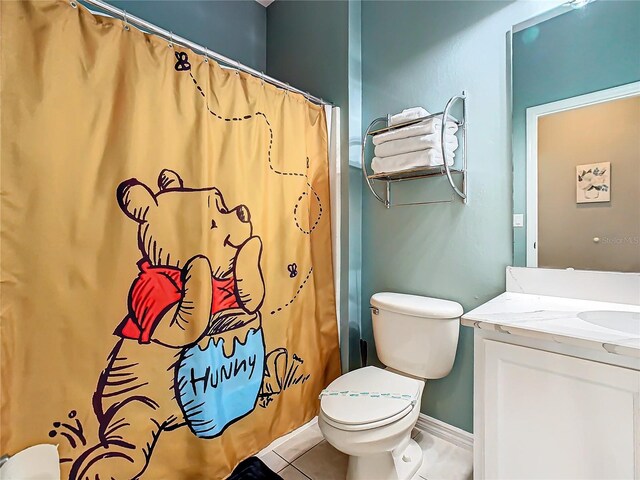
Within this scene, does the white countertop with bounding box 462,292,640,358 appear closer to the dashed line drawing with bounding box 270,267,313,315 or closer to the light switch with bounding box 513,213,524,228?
→ the light switch with bounding box 513,213,524,228

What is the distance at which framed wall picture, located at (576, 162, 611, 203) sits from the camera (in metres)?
1.21

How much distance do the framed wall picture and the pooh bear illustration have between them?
1.38m

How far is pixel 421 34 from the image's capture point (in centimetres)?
170

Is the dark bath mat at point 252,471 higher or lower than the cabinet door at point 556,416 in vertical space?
lower

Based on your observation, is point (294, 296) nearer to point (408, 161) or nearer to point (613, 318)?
point (408, 161)

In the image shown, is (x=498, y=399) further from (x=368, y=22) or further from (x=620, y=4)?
(x=368, y=22)

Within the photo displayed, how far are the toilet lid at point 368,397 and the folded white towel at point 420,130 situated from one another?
1138 millimetres

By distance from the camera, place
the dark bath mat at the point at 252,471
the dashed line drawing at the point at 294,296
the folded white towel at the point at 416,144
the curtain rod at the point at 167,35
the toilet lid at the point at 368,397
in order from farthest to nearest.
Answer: the dashed line drawing at the point at 294,296 < the folded white towel at the point at 416,144 < the dark bath mat at the point at 252,471 < the toilet lid at the point at 368,397 < the curtain rod at the point at 167,35

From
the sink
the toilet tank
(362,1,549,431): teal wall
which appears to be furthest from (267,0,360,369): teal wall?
the sink

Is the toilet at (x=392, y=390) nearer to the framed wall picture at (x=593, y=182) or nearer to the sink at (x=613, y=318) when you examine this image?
the sink at (x=613, y=318)

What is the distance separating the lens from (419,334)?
148cm

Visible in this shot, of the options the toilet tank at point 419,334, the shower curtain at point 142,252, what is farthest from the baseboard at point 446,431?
the shower curtain at point 142,252

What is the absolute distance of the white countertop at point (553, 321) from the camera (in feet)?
2.66

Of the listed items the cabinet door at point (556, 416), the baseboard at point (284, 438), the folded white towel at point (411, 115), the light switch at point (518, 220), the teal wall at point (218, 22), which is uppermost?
the teal wall at point (218, 22)
